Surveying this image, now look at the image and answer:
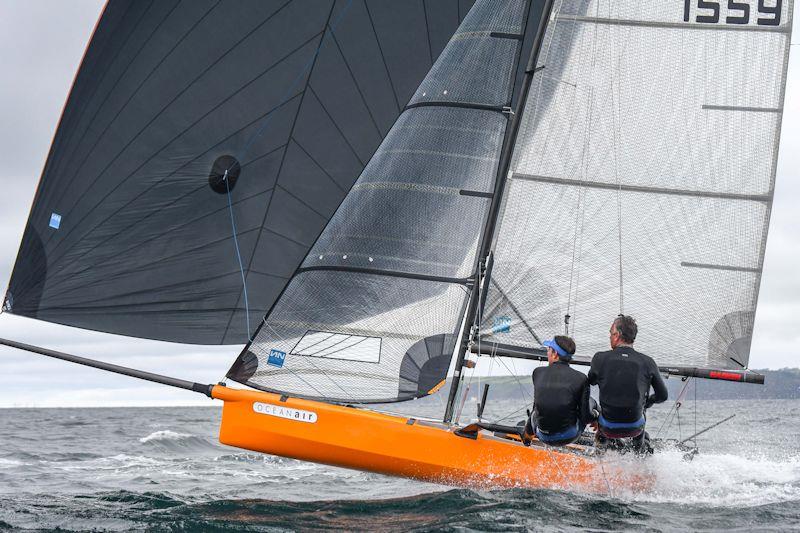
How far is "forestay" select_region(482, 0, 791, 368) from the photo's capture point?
7520mm

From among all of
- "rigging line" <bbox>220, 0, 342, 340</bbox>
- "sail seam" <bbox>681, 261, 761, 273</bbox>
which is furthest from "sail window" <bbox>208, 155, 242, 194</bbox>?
"sail seam" <bbox>681, 261, 761, 273</bbox>

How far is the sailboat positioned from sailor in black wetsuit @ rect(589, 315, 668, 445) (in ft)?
1.42

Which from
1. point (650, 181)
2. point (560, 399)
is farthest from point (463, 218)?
point (560, 399)

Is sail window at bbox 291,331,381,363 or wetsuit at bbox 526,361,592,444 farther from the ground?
sail window at bbox 291,331,381,363

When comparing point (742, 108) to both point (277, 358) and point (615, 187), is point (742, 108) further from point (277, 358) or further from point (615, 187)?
point (277, 358)

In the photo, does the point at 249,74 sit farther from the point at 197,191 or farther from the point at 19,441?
the point at 19,441

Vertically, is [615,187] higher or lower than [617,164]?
lower

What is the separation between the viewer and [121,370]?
6.91 metres

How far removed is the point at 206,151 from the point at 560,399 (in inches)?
172

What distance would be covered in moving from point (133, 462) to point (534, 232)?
7113mm

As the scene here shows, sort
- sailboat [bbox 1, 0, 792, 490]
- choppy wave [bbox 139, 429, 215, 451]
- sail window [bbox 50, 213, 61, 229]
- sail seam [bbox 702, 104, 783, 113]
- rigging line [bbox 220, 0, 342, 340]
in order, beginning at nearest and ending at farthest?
sailboat [bbox 1, 0, 792, 490] → sail seam [bbox 702, 104, 783, 113] → sail window [bbox 50, 213, 61, 229] → rigging line [bbox 220, 0, 342, 340] → choppy wave [bbox 139, 429, 215, 451]

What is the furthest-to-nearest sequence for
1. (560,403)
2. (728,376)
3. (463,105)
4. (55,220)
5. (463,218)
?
(55,220)
(463,105)
(463,218)
(728,376)
(560,403)

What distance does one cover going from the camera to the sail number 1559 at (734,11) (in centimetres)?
754

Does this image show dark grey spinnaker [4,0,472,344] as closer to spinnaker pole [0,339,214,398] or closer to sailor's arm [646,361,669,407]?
spinnaker pole [0,339,214,398]
